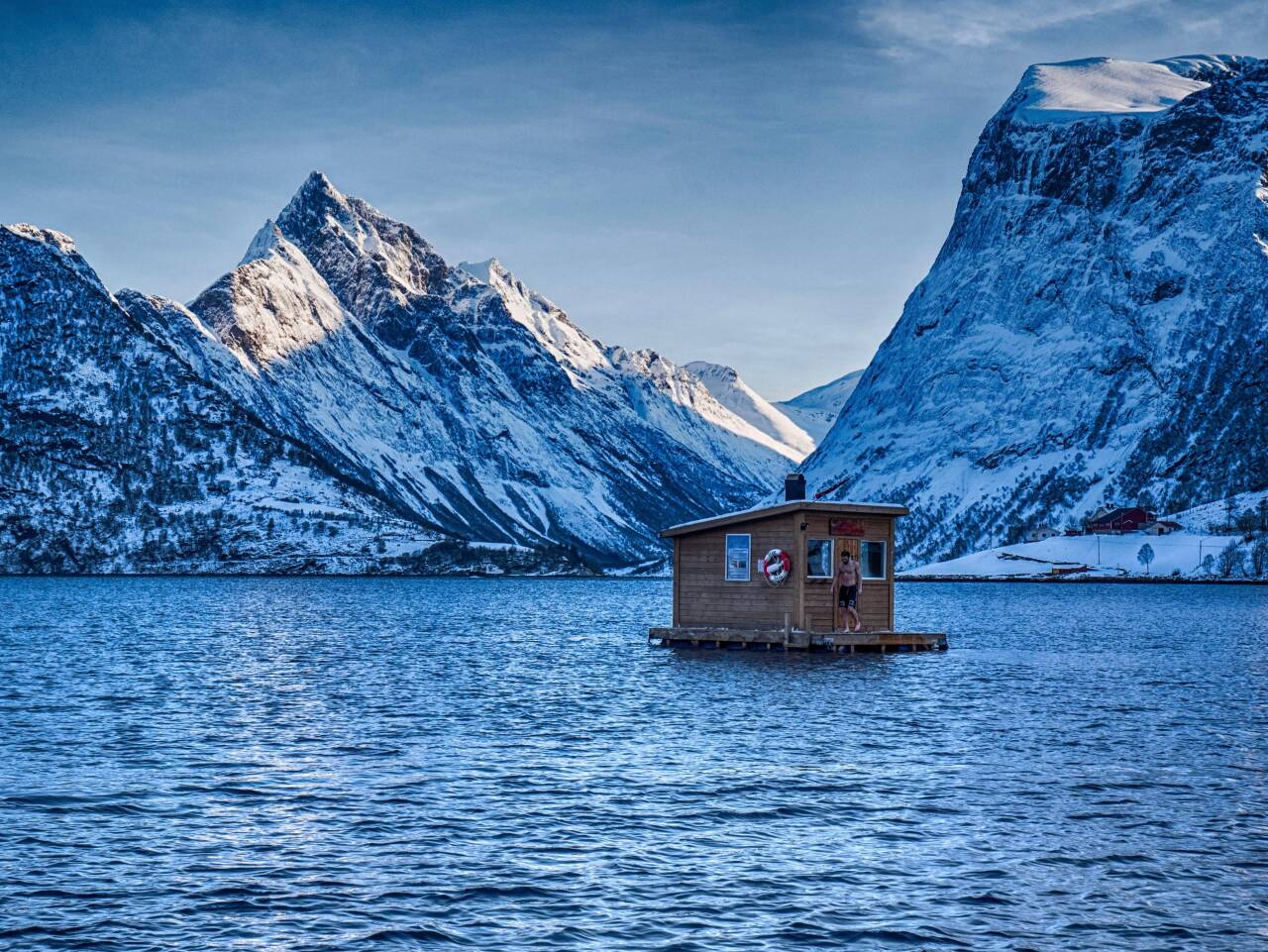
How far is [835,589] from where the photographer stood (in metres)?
71.5

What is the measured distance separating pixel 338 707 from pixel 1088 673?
3611cm

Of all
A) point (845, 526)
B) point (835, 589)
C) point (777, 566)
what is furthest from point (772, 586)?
point (845, 526)

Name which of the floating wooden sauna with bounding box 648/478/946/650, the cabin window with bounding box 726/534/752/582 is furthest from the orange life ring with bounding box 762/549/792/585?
the cabin window with bounding box 726/534/752/582

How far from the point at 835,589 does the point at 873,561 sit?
273 centimetres

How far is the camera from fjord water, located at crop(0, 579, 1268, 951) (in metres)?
23.6

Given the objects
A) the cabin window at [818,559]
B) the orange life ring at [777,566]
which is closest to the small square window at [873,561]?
the cabin window at [818,559]

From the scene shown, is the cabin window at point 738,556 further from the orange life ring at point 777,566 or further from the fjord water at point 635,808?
the fjord water at point 635,808

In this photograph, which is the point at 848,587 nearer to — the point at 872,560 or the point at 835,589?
the point at 835,589

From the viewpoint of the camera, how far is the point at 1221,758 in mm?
40000

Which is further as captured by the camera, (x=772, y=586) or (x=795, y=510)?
(x=772, y=586)

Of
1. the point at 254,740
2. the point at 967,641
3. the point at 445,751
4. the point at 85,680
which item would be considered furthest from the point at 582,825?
the point at 967,641

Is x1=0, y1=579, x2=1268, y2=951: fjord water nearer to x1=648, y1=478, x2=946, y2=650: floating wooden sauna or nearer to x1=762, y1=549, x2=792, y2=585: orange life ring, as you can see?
x1=648, y1=478, x2=946, y2=650: floating wooden sauna

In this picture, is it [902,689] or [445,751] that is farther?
[902,689]

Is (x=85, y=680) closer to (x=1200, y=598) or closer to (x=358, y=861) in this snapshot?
(x=358, y=861)
